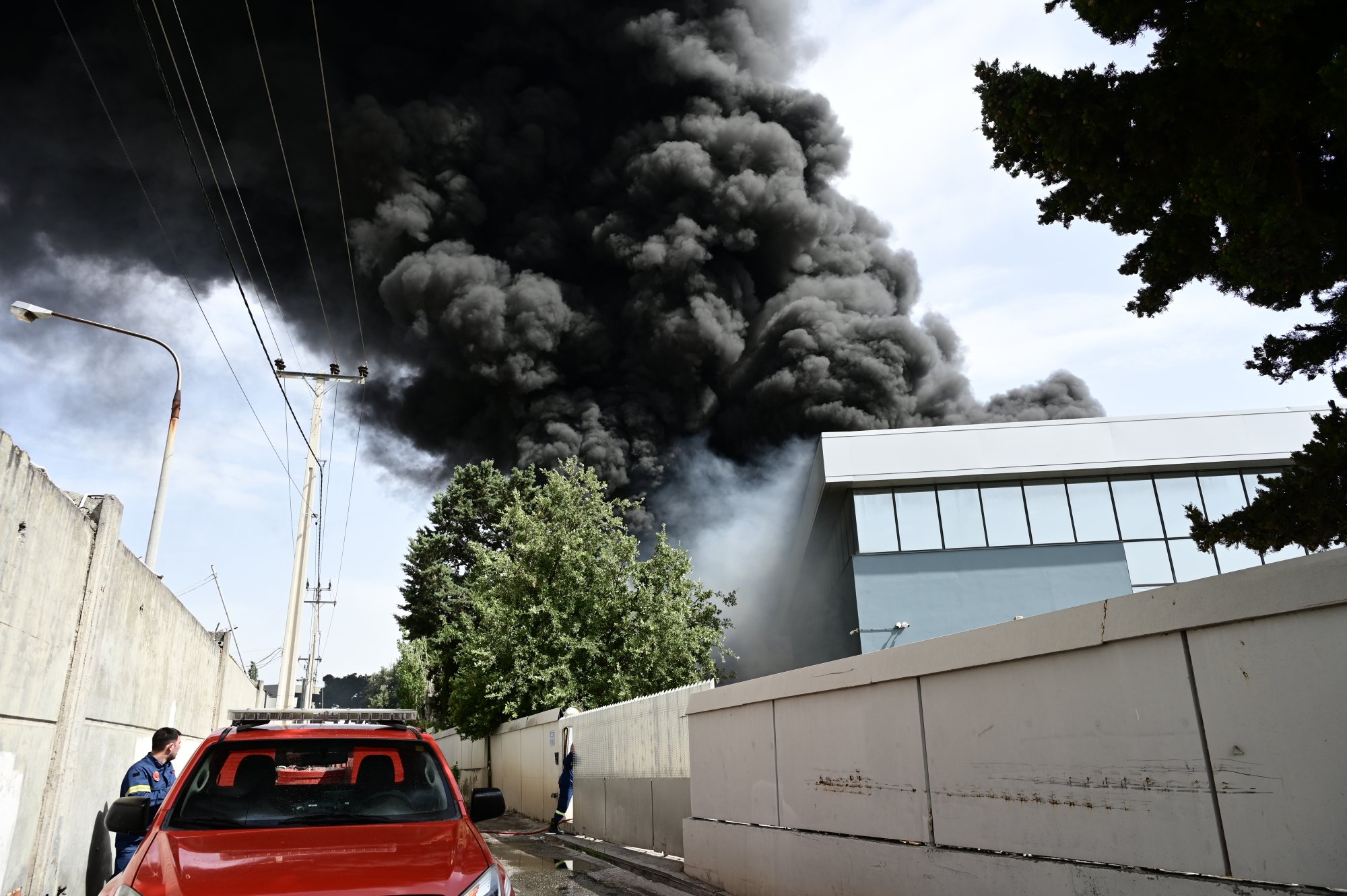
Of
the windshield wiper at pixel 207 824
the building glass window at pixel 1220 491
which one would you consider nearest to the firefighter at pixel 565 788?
the windshield wiper at pixel 207 824

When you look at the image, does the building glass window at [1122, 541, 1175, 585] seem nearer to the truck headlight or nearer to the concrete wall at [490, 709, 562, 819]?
the concrete wall at [490, 709, 562, 819]

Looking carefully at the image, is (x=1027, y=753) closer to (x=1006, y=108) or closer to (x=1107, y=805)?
(x=1107, y=805)

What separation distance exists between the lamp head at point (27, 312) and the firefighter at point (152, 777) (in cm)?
602

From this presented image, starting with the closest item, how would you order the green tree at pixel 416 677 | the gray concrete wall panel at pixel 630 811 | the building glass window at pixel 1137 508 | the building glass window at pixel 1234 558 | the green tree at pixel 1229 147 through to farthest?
1. the green tree at pixel 1229 147
2. the gray concrete wall panel at pixel 630 811
3. the building glass window at pixel 1234 558
4. the building glass window at pixel 1137 508
5. the green tree at pixel 416 677

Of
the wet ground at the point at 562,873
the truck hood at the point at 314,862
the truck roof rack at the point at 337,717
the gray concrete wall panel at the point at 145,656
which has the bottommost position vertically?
the wet ground at the point at 562,873

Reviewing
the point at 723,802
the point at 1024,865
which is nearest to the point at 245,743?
the point at 1024,865

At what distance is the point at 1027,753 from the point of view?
452 centimetres

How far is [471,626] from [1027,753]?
2103cm

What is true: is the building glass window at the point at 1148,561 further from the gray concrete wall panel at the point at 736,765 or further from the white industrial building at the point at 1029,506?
the gray concrete wall panel at the point at 736,765

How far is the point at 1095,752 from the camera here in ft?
13.5

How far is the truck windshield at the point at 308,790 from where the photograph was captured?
3879 millimetres

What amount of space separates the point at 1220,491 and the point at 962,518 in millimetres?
6732

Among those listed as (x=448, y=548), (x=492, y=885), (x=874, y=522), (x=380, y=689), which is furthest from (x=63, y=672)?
(x=380, y=689)

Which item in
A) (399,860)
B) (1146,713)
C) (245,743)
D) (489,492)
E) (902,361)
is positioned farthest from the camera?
(489,492)
